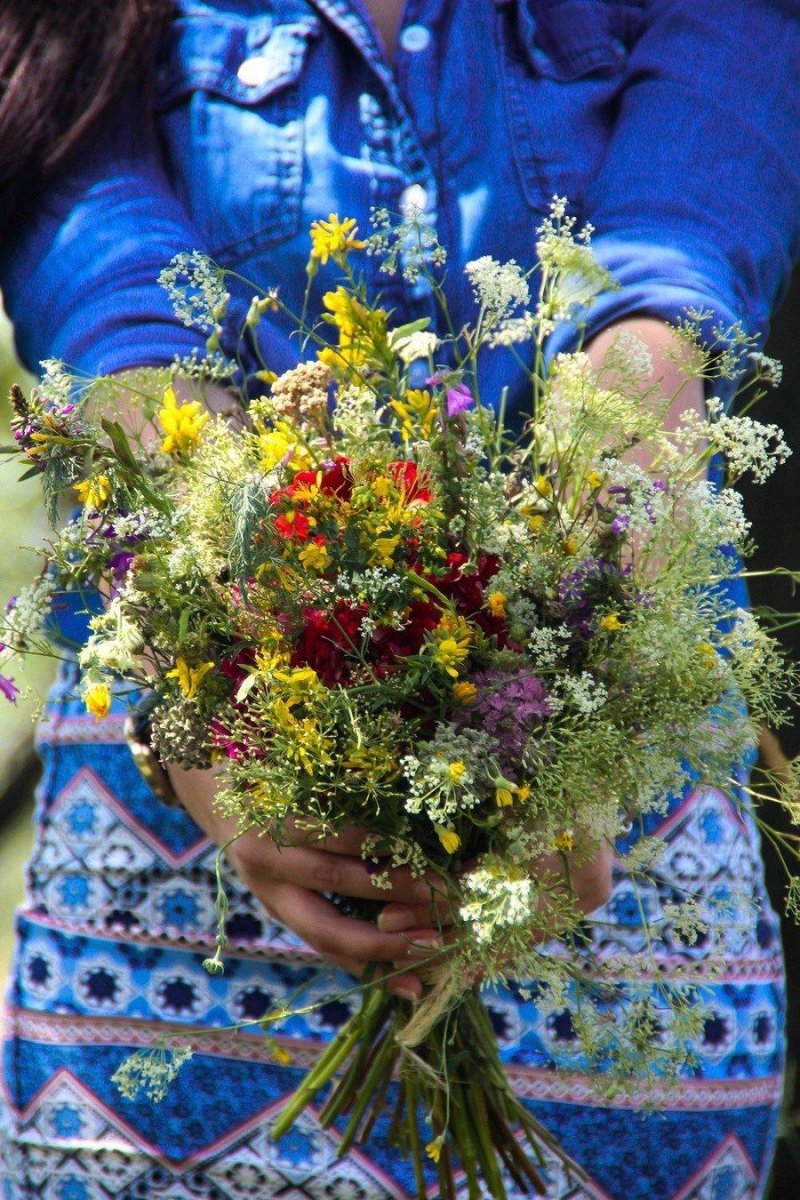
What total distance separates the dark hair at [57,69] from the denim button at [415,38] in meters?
0.22

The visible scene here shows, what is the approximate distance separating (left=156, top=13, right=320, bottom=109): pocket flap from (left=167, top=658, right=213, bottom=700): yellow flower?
0.58m

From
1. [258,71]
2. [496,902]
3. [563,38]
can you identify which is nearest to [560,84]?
[563,38]

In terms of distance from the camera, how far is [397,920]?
85cm

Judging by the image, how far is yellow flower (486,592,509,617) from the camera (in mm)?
742

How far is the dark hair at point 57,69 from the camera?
1085 mm

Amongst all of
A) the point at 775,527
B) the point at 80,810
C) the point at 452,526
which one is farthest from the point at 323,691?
the point at 775,527

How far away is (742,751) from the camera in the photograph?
2.63 ft

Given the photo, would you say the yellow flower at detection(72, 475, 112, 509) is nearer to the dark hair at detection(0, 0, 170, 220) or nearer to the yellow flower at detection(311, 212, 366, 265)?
the yellow flower at detection(311, 212, 366, 265)

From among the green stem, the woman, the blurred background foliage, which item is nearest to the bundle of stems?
the green stem

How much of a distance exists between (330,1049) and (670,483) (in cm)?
45

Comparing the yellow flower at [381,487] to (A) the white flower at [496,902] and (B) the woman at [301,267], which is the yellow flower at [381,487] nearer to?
(A) the white flower at [496,902]

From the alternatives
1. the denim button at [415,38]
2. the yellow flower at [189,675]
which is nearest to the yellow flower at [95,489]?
the yellow flower at [189,675]

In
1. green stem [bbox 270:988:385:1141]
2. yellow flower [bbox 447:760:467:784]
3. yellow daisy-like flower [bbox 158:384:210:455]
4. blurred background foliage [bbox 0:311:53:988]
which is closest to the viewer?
yellow flower [bbox 447:760:467:784]

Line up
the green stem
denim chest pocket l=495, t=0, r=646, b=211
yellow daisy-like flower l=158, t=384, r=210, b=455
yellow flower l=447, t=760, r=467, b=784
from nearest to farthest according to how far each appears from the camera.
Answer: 1. yellow flower l=447, t=760, r=467, b=784
2. yellow daisy-like flower l=158, t=384, r=210, b=455
3. the green stem
4. denim chest pocket l=495, t=0, r=646, b=211
